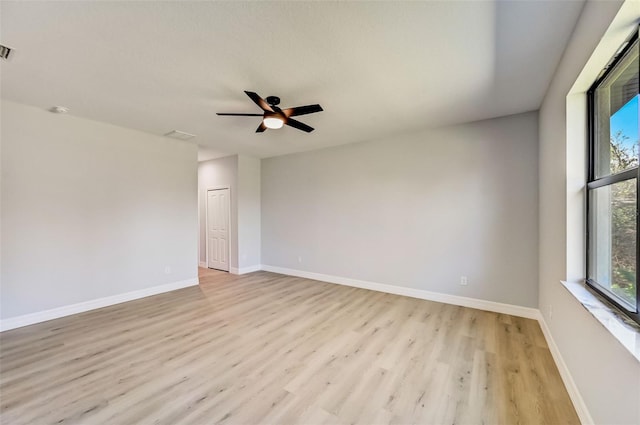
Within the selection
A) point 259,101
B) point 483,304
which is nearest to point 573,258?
point 483,304

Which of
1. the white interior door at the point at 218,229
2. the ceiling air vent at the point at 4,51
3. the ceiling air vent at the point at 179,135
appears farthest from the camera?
the white interior door at the point at 218,229

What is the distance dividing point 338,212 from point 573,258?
348 centimetres

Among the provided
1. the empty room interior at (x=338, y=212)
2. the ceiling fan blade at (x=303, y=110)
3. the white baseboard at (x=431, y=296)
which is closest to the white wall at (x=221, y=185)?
the empty room interior at (x=338, y=212)

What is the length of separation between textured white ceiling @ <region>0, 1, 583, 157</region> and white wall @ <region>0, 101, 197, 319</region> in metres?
0.46

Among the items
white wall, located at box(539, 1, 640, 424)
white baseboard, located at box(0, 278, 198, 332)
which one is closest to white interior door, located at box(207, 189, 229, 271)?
white baseboard, located at box(0, 278, 198, 332)

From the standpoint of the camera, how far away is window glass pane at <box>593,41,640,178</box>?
1462 mm

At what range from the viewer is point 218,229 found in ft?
21.0

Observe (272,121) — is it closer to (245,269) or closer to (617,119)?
(617,119)

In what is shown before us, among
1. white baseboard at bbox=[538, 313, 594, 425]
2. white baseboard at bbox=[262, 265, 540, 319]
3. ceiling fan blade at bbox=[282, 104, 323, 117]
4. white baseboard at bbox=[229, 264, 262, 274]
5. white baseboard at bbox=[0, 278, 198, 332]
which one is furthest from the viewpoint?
white baseboard at bbox=[229, 264, 262, 274]

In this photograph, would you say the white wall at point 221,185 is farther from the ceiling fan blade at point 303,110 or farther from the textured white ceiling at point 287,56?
the ceiling fan blade at point 303,110

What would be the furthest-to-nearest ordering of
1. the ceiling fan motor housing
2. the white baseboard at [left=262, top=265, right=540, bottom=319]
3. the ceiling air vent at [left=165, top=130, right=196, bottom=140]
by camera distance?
1. the ceiling air vent at [left=165, top=130, right=196, bottom=140]
2. the white baseboard at [left=262, top=265, right=540, bottom=319]
3. the ceiling fan motor housing

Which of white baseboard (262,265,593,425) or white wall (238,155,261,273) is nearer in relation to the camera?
white baseboard (262,265,593,425)

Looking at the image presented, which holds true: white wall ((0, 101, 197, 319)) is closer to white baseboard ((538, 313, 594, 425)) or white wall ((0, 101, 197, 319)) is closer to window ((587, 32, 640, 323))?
white baseboard ((538, 313, 594, 425))

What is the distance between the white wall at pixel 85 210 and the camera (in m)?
3.18
